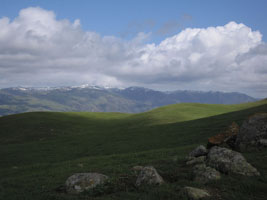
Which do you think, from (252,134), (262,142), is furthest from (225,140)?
(262,142)

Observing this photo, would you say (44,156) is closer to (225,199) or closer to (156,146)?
(156,146)

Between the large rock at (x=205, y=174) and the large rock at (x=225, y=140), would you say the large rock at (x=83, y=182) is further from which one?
the large rock at (x=225, y=140)

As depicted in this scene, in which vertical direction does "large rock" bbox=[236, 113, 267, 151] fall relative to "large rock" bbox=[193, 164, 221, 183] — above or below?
above

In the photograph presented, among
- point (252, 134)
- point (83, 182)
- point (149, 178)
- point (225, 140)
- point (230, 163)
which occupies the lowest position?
point (83, 182)

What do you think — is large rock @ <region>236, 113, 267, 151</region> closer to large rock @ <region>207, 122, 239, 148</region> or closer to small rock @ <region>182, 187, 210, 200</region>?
large rock @ <region>207, 122, 239, 148</region>

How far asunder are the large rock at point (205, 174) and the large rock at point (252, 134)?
9274 millimetres

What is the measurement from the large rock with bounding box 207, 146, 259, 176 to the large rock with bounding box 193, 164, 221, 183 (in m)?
0.95

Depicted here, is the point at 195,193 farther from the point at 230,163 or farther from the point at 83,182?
the point at 83,182

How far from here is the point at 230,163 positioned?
1488cm

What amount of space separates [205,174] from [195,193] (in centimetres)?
302

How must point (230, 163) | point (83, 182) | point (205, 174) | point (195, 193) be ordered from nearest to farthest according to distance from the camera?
point (195, 193) → point (205, 174) → point (83, 182) → point (230, 163)

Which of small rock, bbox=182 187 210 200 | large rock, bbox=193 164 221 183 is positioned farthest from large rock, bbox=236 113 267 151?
small rock, bbox=182 187 210 200

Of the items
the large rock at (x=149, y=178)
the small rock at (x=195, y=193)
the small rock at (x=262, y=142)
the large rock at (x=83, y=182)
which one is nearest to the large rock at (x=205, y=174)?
the small rock at (x=195, y=193)

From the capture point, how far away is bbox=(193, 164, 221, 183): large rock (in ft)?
44.7
